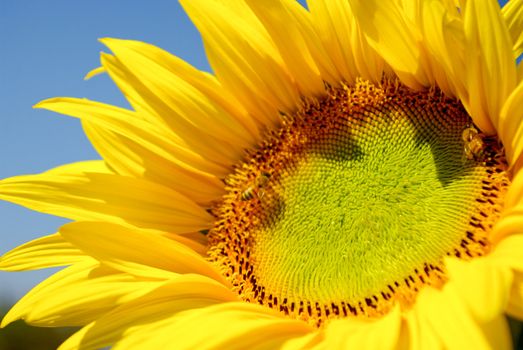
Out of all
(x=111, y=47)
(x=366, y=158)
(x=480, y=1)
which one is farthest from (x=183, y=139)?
(x=480, y=1)

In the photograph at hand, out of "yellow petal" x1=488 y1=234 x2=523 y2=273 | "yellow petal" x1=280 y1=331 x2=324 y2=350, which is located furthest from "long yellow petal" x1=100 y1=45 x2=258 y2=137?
"yellow petal" x1=488 y1=234 x2=523 y2=273

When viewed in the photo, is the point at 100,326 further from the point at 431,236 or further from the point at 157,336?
the point at 431,236

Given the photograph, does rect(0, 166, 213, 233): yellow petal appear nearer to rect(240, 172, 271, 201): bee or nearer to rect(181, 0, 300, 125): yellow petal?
rect(240, 172, 271, 201): bee

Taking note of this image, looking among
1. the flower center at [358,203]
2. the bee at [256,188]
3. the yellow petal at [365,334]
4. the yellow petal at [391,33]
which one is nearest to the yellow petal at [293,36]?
the flower center at [358,203]

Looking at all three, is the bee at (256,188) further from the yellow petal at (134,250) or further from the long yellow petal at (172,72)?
the yellow petal at (134,250)

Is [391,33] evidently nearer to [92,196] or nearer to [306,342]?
[306,342]
